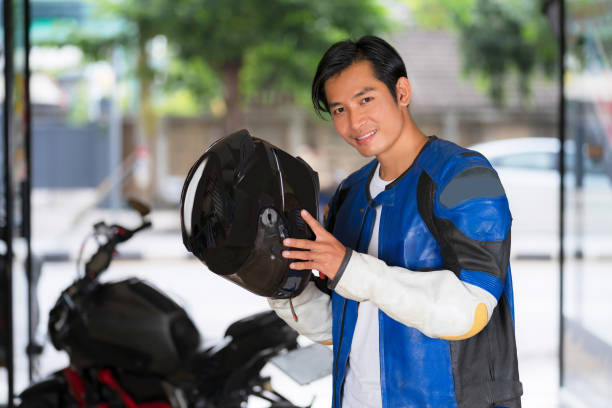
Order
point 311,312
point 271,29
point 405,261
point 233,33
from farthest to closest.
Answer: point 271,29, point 233,33, point 311,312, point 405,261

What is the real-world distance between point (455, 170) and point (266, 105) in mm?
12472

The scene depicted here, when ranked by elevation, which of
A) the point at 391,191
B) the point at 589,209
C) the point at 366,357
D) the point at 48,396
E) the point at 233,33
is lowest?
the point at 48,396

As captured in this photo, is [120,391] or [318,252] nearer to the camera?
[318,252]

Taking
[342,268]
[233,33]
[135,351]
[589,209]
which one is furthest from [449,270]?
[233,33]

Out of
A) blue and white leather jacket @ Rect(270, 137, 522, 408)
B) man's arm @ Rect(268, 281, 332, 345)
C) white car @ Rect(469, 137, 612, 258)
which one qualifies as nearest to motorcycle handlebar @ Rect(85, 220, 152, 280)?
man's arm @ Rect(268, 281, 332, 345)

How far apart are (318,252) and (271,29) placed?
9.45 metres

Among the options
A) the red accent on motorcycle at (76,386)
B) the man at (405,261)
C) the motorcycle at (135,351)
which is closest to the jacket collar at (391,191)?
the man at (405,261)

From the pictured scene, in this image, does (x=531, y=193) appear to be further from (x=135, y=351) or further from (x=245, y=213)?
(x=245, y=213)

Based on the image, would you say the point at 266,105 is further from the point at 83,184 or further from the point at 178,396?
the point at 178,396

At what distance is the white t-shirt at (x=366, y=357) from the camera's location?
1.35 metres

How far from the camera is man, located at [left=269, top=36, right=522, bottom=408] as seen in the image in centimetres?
115

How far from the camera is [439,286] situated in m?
1.14

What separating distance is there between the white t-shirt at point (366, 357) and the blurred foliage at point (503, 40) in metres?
11.7

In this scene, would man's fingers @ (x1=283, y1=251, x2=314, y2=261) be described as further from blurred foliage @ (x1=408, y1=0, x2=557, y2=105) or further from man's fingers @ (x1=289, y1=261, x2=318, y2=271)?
blurred foliage @ (x1=408, y1=0, x2=557, y2=105)
